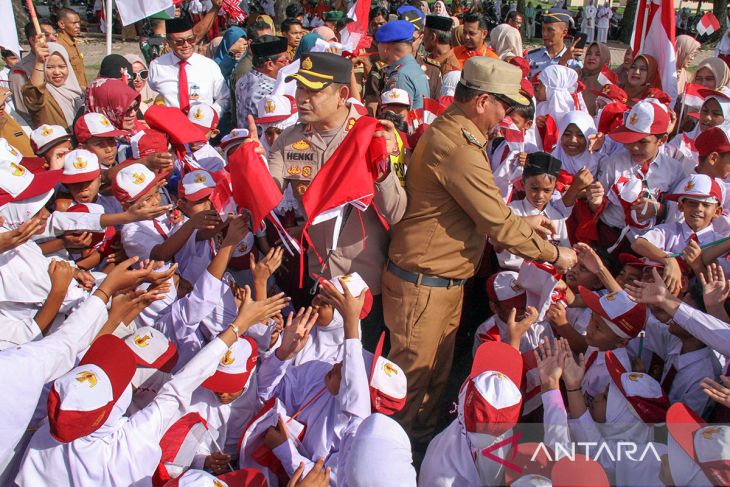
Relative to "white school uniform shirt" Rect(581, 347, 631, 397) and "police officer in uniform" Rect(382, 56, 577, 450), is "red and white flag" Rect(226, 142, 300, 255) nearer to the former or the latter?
"police officer in uniform" Rect(382, 56, 577, 450)

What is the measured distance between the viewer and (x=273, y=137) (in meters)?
4.93

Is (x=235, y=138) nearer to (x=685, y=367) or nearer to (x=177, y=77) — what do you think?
(x=177, y=77)

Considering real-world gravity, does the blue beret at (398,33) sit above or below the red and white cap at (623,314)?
above

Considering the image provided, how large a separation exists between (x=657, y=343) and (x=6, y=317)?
3.56 m

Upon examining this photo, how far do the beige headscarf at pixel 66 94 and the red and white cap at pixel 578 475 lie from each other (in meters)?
5.98

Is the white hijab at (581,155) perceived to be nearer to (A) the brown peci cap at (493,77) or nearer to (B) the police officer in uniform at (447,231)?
(B) the police officer in uniform at (447,231)

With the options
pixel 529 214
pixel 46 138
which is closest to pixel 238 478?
pixel 529 214

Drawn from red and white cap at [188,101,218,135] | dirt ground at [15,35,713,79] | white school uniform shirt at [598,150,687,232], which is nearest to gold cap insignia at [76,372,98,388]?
red and white cap at [188,101,218,135]

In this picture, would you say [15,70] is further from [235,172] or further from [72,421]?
[72,421]

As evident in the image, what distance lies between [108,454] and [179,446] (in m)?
0.40

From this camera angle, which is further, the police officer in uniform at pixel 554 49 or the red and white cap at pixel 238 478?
the police officer in uniform at pixel 554 49

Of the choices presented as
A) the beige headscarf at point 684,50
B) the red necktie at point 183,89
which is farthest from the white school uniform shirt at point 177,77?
the beige headscarf at point 684,50

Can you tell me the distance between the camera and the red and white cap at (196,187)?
4199mm

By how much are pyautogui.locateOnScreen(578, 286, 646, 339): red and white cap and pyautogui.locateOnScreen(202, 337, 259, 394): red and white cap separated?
6.49 ft
